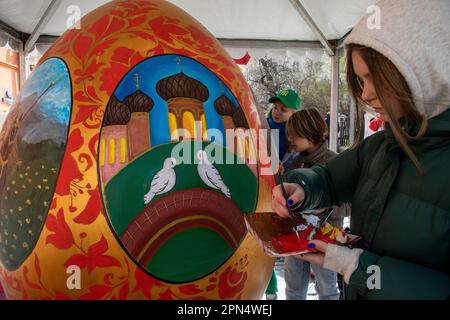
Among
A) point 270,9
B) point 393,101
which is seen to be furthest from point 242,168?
point 270,9

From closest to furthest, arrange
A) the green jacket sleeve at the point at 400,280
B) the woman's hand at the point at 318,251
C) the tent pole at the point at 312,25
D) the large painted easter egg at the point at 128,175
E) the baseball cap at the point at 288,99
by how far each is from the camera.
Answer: the green jacket sleeve at the point at 400,280 → the woman's hand at the point at 318,251 → the large painted easter egg at the point at 128,175 → the baseball cap at the point at 288,99 → the tent pole at the point at 312,25

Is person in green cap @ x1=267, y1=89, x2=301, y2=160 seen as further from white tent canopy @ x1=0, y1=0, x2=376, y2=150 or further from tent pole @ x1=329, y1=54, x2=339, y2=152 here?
tent pole @ x1=329, y1=54, x2=339, y2=152

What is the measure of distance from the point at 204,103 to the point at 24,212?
22.6 inches

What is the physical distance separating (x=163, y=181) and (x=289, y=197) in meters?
0.34

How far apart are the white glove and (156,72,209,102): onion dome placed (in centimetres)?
56

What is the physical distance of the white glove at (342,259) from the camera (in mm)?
870

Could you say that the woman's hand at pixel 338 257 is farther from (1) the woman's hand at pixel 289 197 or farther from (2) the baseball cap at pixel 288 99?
(2) the baseball cap at pixel 288 99

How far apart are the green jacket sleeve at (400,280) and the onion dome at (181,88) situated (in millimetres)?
623

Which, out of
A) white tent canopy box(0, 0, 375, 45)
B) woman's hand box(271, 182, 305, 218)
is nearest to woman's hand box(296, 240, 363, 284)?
woman's hand box(271, 182, 305, 218)

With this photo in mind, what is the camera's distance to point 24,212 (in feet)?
3.59

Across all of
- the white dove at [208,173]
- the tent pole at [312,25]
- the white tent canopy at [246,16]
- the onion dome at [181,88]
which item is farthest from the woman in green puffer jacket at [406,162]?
the tent pole at [312,25]

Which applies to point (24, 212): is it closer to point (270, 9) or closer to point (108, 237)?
point (108, 237)

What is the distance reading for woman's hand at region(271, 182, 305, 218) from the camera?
109 centimetres

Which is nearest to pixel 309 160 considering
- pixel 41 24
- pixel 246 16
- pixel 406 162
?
pixel 406 162
